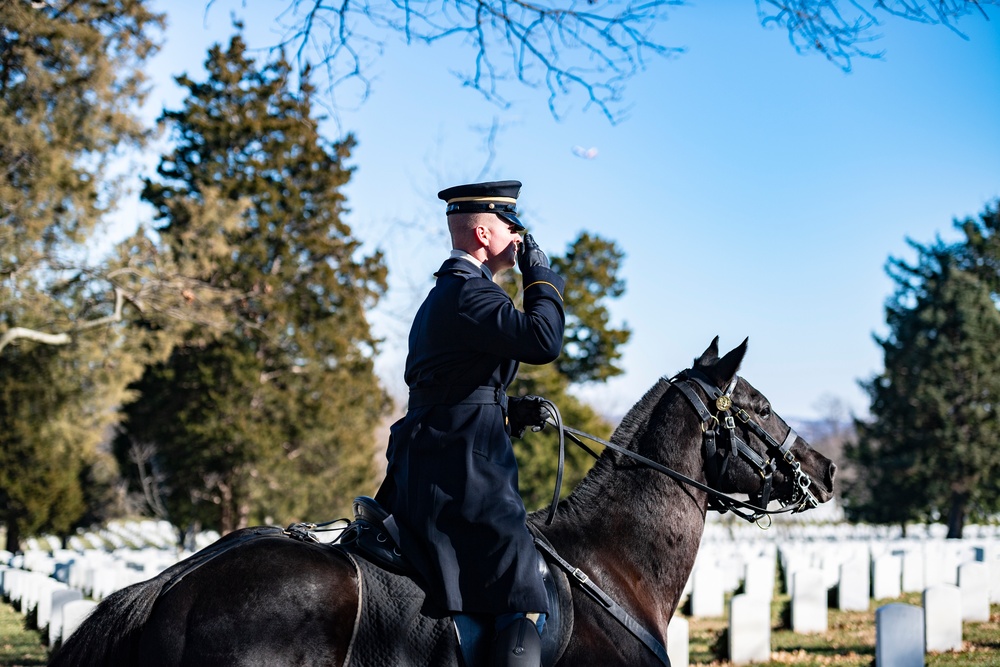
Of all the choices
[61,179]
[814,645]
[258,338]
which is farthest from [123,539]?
[814,645]

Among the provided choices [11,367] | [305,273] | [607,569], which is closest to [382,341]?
[305,273]

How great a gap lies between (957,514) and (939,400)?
3.81 meters

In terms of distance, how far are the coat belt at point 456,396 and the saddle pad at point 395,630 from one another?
2.13 ft

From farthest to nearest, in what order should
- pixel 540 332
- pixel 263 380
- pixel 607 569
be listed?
pixel 263 380
pixel 607 569
pixel 540 332

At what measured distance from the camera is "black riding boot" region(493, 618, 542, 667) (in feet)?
10.3

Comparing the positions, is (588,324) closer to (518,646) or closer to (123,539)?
(123,539)

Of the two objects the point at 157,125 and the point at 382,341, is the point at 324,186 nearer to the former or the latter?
the point at 382,341

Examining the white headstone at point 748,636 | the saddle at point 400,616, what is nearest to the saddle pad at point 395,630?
the saddle at point 400,616

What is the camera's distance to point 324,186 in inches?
1126

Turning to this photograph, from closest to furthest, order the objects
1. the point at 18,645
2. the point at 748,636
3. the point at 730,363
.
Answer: the point at 730,363, the point at 748,636, the point at 18,645

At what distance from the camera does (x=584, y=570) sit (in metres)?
3.71

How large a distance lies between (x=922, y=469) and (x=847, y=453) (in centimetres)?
293

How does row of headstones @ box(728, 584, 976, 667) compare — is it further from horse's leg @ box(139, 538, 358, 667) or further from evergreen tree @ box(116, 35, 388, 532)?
evergreen tree @ box(116, 35, 388, 532)

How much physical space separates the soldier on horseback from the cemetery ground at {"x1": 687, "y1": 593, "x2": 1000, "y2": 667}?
22.7 ft
